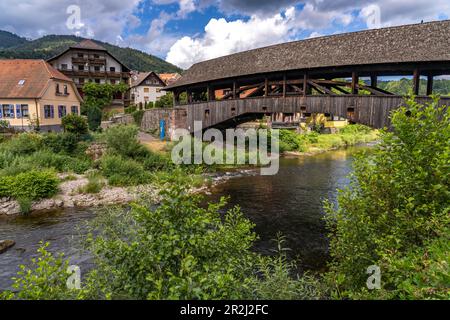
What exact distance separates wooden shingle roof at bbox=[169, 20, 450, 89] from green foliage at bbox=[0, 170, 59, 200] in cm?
1271

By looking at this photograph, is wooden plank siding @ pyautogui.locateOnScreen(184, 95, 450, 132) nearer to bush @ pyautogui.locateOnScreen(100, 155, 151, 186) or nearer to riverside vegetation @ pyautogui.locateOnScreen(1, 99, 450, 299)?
riverside vegetation @ pyautogui.locateOnScreen(1, 99, 450, 299)

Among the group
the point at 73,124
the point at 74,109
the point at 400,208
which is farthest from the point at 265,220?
the point at 74,109

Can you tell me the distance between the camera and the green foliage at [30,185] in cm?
1432

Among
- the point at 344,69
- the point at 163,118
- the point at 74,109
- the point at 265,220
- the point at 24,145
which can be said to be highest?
the point at 344,69

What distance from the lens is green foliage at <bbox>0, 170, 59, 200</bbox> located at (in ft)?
47.0

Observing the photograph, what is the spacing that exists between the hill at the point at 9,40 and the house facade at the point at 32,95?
183359 millimetres

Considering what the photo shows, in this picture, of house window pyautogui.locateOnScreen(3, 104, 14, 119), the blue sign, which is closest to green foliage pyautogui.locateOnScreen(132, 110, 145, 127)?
the blue sign

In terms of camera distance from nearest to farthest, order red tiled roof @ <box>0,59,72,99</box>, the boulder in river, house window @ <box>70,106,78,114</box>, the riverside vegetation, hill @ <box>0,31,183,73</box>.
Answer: the riverside vegetation → the boulder in river → red tiled roof @ <box>0,59,72,99</box> → house window @ <box>70,106,78,114</box> → hill @ <box>0,31,183,73</box>

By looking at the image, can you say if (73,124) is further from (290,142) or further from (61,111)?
(290,142)

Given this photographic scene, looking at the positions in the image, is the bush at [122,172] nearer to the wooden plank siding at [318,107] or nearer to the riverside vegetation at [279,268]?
the wooden plank siding at [318,107]

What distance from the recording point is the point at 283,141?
3139 centimetres

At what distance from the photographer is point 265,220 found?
1304cm

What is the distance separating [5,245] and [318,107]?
15467mm

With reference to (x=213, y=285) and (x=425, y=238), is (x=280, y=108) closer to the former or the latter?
(x=425, y=238)
